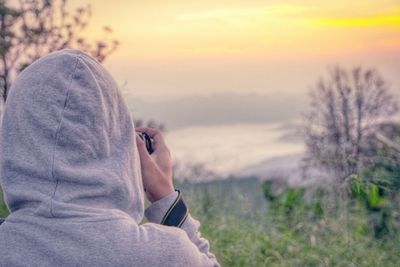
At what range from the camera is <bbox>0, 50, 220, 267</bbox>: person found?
2.26 m

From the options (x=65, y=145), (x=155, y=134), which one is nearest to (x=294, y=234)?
(x=155, y=134)

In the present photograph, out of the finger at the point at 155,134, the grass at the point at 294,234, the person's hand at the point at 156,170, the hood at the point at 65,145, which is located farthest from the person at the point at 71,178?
the grass at the point at 294,234

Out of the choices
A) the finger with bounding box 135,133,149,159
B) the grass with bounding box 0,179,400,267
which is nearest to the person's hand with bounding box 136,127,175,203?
the finger with bounding box 135,133,149,159

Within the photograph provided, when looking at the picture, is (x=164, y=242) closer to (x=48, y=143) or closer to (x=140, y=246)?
(x=140, y=246)

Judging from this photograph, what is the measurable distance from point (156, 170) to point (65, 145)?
33 cm

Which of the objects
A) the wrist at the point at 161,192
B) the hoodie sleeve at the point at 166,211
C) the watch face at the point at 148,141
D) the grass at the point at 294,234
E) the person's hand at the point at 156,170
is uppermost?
the watch face at the point at 148,141

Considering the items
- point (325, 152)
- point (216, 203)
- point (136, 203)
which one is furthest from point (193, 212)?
point (136, 203)

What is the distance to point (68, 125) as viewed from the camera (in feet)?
7.41

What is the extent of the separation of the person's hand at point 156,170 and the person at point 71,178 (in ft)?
0.41

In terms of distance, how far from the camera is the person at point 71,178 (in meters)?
2.26

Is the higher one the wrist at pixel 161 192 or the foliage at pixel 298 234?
the wrist at pixel 161 192

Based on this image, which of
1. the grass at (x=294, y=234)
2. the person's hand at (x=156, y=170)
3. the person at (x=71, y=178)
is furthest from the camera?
the grass at (x=294, y=234)

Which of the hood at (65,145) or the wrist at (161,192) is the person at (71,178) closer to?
the hood at (65,145)

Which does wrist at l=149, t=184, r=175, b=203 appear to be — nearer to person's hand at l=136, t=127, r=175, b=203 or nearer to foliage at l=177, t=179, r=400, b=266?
person's hand at l=136, t=127, r=175, b=203
